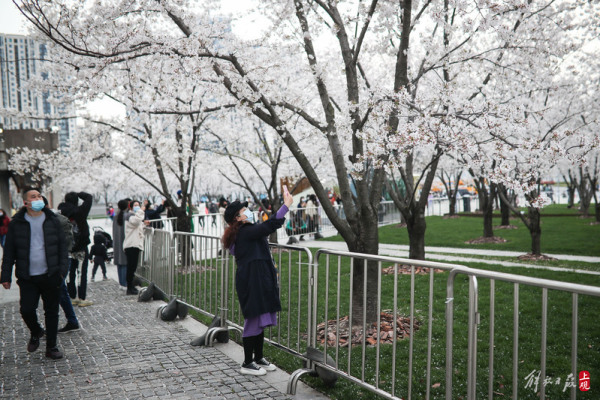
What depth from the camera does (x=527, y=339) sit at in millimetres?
6043

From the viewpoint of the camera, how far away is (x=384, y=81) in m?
14.1

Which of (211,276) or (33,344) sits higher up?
(211,276)

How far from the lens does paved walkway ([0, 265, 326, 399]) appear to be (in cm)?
469

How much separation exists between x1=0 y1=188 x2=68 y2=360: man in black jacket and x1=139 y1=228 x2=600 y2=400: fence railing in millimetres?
1952

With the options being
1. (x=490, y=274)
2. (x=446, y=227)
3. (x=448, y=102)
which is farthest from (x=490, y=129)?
(x=446, y=227)

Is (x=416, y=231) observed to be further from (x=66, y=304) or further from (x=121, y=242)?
(x=66, y=304)

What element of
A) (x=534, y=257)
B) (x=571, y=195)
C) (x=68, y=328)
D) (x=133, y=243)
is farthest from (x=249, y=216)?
(x=571, y=195)

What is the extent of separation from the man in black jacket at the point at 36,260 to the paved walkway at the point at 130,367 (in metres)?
0.41

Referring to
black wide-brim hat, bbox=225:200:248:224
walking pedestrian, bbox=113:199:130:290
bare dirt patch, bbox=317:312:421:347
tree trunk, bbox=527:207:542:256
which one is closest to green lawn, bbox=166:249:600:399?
bare dirt patch, bbox=317:312:421:347

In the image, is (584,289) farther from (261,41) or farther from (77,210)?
(77,210)

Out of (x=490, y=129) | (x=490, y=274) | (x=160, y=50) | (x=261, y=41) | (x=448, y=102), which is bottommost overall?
(x=490, y=274)

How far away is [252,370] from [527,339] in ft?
11.3

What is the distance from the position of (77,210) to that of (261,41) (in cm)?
430

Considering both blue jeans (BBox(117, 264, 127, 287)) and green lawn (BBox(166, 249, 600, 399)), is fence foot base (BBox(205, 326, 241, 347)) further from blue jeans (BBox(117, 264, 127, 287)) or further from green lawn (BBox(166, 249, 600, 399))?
blue jeans (BBox(117, 264, 127, 287))
